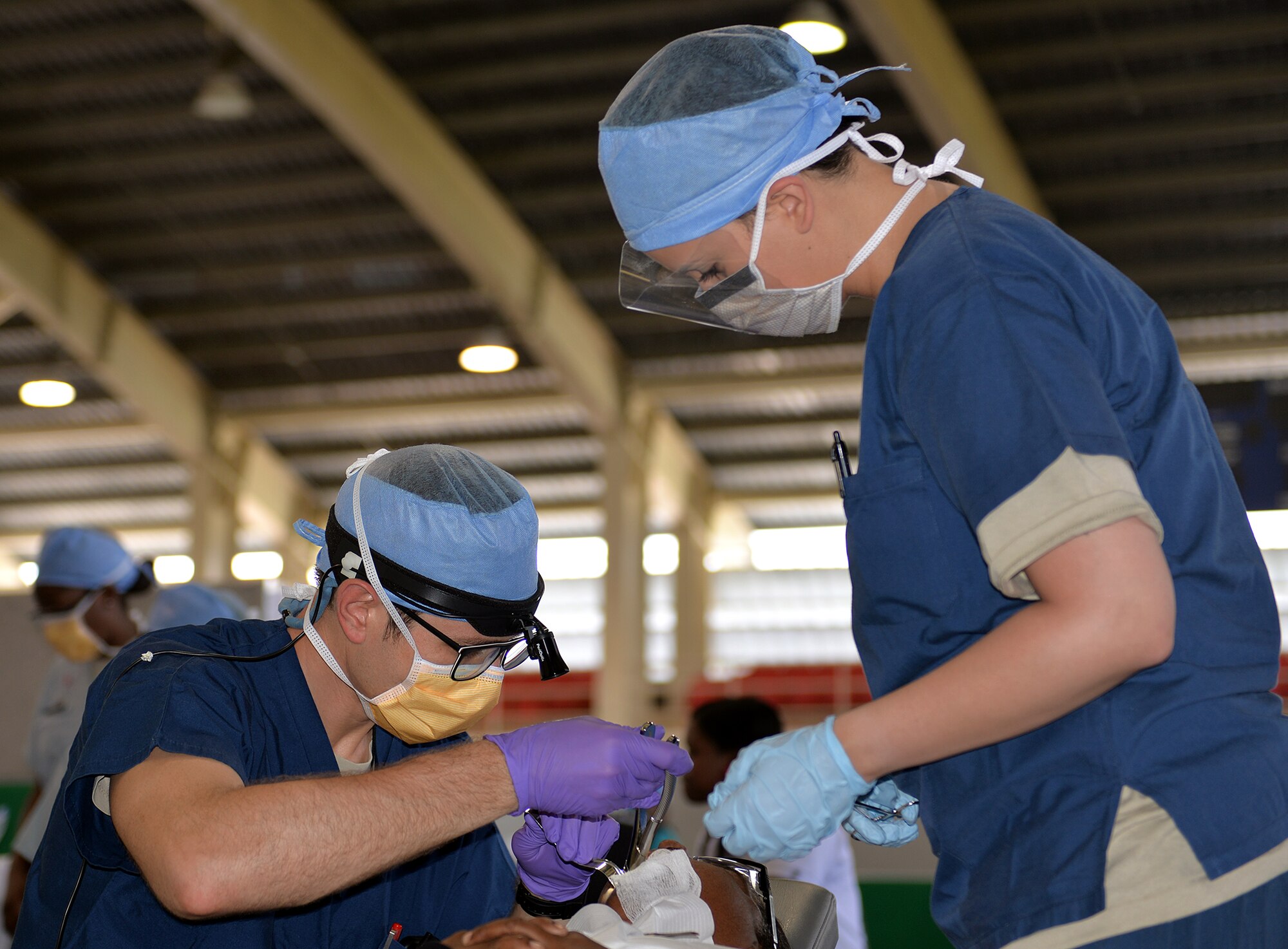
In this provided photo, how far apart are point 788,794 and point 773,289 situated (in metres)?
0.58

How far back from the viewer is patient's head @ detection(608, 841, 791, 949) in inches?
70.9

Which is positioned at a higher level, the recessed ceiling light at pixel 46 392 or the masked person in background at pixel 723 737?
the recessed ceiling light at pixel 46 392

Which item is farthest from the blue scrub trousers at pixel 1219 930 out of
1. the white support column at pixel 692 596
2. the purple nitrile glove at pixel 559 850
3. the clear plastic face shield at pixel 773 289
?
the white support column at pixel 692 596

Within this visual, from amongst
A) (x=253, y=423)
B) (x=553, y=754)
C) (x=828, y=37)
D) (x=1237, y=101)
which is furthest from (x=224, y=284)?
(x=553, y=754)

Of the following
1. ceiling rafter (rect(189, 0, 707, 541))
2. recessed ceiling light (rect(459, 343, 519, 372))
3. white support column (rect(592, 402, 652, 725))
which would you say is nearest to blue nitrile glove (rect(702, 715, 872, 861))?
ceiling rafter (rect(189, 0, 707, 541))

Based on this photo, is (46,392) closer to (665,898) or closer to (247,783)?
(247,783)

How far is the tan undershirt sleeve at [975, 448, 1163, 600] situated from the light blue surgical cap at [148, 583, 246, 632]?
13.8 ft

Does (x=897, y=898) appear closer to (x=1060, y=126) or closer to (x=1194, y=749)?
(x=1194, y=749)

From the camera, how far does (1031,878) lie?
50.6 inches

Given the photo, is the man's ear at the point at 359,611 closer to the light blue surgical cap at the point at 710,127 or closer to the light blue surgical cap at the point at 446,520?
the light blue surgical cap at the point at 446,520

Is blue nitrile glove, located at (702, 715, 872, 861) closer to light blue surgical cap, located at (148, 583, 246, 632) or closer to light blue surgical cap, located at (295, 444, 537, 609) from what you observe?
light blue surgical cap, located at (295, 444, 537, 609)

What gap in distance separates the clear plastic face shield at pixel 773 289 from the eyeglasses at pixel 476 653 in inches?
24.5

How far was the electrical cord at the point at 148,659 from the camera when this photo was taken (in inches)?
74.4

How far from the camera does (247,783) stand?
188 cm
